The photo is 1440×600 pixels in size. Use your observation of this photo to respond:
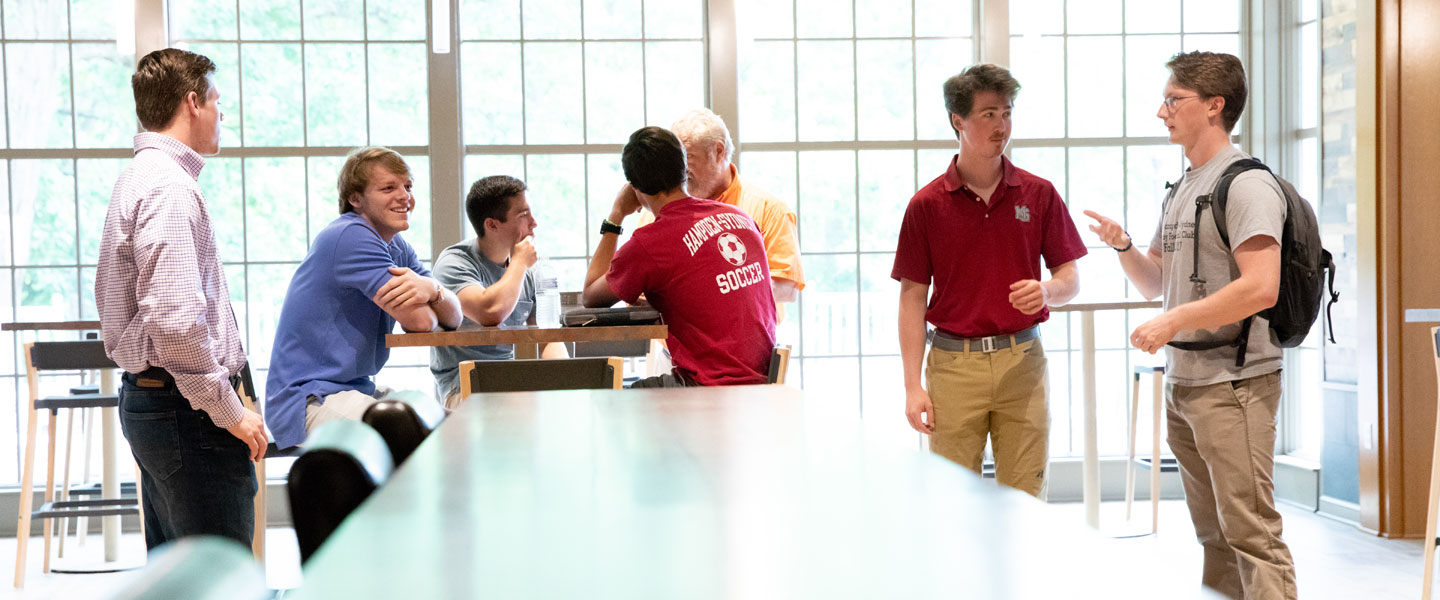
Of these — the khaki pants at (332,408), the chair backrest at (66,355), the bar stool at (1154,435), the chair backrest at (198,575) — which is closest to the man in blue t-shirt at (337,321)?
the khaki pants at (332,408)

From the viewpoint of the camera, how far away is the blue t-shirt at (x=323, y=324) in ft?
8.68

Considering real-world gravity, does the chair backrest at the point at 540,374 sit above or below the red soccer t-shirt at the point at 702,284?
below

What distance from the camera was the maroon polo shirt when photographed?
2.79m

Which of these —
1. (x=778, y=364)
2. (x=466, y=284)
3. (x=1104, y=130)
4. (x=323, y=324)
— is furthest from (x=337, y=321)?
(x=1104, y=130)

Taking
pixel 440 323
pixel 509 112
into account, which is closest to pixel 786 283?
pixel 440 323

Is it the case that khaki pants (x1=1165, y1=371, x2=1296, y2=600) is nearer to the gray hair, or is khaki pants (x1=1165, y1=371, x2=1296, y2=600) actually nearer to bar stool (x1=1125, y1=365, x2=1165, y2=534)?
the gray hair

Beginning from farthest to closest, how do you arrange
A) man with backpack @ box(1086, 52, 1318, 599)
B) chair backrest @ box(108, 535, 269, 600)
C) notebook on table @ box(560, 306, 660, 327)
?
→ notebook on table @ box(560, 306, 660, 327)
man with backpack @ box(1086, 52, 1318, 599)
chair backrest @ box(108, 535, 269, 600)

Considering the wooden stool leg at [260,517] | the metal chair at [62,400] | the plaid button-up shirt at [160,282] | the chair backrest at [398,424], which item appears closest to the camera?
the chair backrest at [398,424]

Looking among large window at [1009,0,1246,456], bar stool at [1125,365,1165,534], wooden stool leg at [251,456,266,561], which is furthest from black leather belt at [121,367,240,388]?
large window at [1009,0,1246,456]

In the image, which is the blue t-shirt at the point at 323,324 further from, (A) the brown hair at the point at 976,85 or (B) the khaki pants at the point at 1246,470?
(B) the khaki pants at the point at 1246,470

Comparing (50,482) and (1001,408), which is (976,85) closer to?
(1001,408)

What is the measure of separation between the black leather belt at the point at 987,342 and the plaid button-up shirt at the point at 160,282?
1726mm

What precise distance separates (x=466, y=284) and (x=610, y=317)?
820mm

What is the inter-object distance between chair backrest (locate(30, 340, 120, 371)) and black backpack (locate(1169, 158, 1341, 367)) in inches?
157
